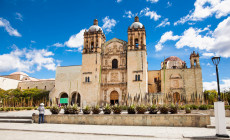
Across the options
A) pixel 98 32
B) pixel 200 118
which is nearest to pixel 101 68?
pixel 98 32

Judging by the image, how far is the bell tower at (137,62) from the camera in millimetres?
27156

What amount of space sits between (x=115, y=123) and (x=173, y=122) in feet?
10.4

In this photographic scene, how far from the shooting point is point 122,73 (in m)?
29.0

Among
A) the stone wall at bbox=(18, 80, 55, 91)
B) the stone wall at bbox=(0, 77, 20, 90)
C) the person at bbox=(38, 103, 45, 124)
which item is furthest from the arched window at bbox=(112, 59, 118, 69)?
the stone wall at bbox=(0, 77, 20, 90)

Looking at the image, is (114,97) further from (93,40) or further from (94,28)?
(94,28)

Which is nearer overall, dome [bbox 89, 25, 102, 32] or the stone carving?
the stone carving

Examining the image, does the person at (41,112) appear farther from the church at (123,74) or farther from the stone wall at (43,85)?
the stone wall at (43,85)

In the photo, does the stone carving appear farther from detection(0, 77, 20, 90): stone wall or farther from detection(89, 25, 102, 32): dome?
detection(0, 77, 20, 90): stone wall

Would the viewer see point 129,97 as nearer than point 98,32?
Yes

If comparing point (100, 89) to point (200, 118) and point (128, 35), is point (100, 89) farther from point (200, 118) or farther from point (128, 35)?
point (200, 118)

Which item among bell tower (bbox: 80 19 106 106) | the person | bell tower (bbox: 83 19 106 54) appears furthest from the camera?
bell tower (bbox: 83 19 106 54)

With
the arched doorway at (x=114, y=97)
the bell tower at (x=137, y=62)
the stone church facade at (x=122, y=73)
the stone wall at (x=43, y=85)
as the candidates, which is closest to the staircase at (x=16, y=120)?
the stone church facade at (x=122, y=73)

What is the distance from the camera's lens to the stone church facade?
27.9 meters

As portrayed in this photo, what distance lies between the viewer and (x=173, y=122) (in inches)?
376
